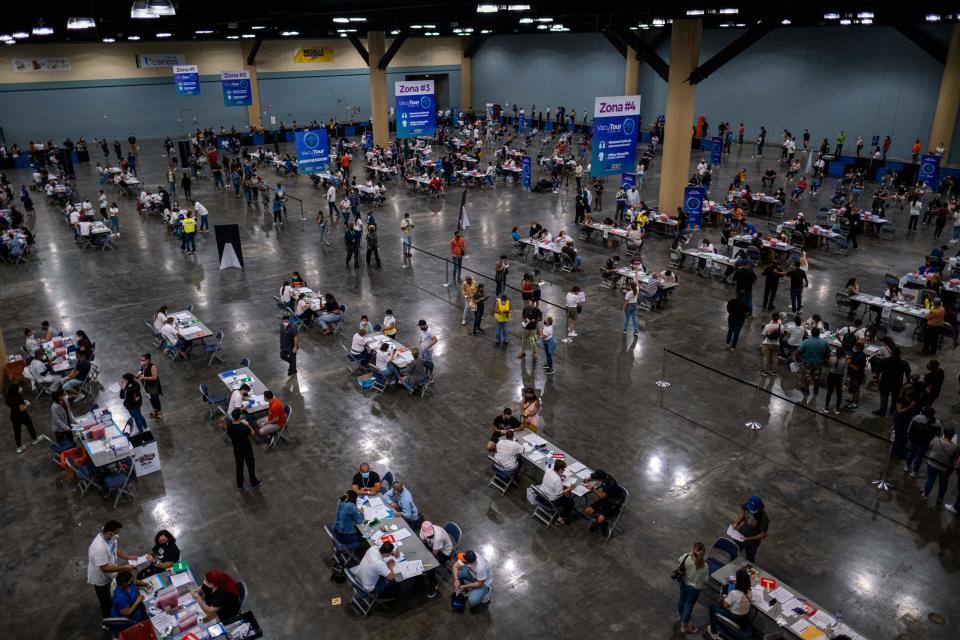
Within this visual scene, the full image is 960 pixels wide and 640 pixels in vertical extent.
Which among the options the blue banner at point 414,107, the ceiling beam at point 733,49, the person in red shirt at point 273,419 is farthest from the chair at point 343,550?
the ceiling beam at point 733,49

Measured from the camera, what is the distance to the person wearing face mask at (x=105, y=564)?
8195mm

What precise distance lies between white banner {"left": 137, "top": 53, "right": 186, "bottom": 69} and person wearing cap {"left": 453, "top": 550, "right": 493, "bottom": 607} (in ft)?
158

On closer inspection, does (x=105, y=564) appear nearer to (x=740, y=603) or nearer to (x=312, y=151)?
(x=740, y=603)

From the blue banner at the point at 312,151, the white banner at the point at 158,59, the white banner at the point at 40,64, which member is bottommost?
the blue banner at the point at 312,151

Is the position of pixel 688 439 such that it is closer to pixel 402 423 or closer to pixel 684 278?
pixel 402 423

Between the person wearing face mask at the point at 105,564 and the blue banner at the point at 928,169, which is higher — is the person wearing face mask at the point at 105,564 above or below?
below

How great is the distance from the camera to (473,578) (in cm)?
848

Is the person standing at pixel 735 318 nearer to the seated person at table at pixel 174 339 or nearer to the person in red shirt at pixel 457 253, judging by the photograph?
the person in red shirt at pixel 457 253

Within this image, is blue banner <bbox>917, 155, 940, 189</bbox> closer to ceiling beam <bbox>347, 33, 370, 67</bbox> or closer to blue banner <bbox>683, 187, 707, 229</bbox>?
blue banner <bbox>683, 187, 707, 229</bbox>

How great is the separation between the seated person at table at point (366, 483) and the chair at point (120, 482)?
3597 millimetres

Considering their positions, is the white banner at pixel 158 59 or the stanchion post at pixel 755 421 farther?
the white banner at pixel 158 59

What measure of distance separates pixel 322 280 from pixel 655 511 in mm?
12898

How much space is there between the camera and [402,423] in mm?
12742

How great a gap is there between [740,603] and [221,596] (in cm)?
577
